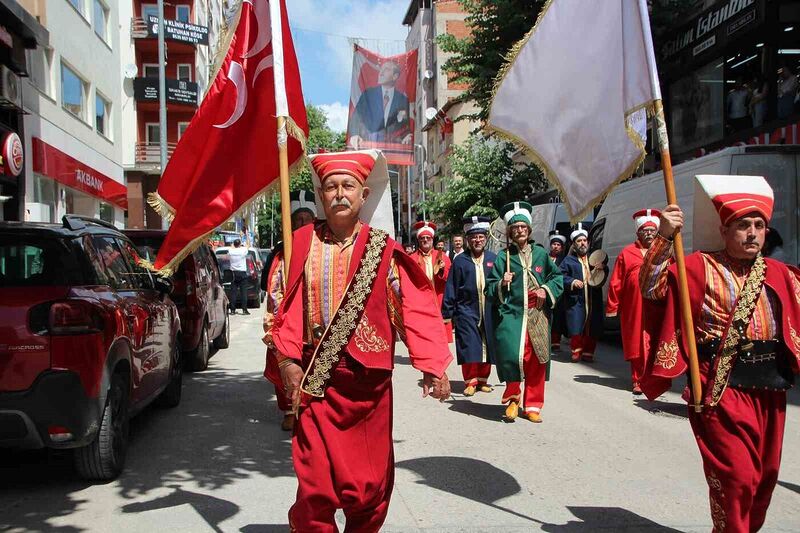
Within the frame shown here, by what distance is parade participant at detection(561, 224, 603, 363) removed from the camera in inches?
454

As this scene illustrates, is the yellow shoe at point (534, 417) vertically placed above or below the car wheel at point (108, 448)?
below

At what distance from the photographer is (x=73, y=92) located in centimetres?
2039

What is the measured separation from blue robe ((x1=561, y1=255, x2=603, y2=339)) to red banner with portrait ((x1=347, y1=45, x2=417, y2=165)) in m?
7.23

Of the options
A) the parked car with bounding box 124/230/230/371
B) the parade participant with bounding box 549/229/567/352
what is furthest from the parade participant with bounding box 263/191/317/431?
the parade participant with bounding box 549/229/567/352

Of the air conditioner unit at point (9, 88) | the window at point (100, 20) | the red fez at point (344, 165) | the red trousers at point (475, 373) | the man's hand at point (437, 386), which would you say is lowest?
the red trousers at point (475, 373)

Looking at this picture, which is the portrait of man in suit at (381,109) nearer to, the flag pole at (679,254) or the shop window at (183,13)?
the flag pole at (679,254)

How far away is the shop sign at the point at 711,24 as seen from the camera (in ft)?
49.7

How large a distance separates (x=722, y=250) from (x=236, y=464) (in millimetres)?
3703

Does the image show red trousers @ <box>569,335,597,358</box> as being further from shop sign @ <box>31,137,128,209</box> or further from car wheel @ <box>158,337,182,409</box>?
shop sign @ <box>31,137,128,209</box>

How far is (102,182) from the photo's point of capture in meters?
23.1

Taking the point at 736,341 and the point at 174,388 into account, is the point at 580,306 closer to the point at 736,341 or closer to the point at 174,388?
the point at 174,388

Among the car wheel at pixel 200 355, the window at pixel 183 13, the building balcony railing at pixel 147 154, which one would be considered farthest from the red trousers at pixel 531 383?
the window at pixel 183 13

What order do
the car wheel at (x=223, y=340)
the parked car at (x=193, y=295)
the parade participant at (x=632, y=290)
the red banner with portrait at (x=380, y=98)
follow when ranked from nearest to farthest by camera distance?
the parade participant at (x=632, y=290), the parked car at (x=193, y=295), the car wheel at (x=223, y=340), the red banner with portrait at (x=380, y=98)

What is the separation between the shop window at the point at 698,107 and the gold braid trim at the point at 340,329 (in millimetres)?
15740
